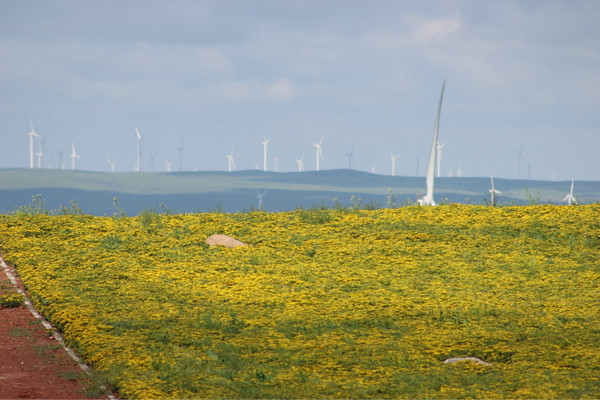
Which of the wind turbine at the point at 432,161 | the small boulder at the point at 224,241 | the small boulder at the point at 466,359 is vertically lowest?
the small boulder at the point at 466,359

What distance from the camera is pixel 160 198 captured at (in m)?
193

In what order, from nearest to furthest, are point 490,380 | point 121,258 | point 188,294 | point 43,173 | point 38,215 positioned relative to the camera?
1. point 490,380
2. point 188,294
3. point 121,258
4. point 38,215
5. point 43,173

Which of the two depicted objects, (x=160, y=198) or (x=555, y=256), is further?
(x=160, y=198)

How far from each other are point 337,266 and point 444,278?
9.73ft

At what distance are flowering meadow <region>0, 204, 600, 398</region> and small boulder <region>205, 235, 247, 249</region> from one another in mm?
333

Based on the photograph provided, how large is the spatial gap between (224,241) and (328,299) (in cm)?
657

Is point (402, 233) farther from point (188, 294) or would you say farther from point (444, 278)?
point (188, 294)

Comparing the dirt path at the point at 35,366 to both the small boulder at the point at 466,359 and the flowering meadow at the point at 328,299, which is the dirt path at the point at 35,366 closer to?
the flowering meadow at the point at 328,299

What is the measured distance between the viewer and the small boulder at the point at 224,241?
71.1ft

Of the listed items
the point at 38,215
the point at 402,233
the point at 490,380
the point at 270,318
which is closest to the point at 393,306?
the point at 270,318

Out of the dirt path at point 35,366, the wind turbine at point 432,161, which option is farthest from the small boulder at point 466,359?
the wind turbine at point 432,161

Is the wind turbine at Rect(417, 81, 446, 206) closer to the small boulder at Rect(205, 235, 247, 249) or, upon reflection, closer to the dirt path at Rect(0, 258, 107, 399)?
the small boulder at Rect(205, 235, 247, 249)

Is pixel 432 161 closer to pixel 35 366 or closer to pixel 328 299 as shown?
pixel 328 299

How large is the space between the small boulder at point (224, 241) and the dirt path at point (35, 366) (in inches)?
284
